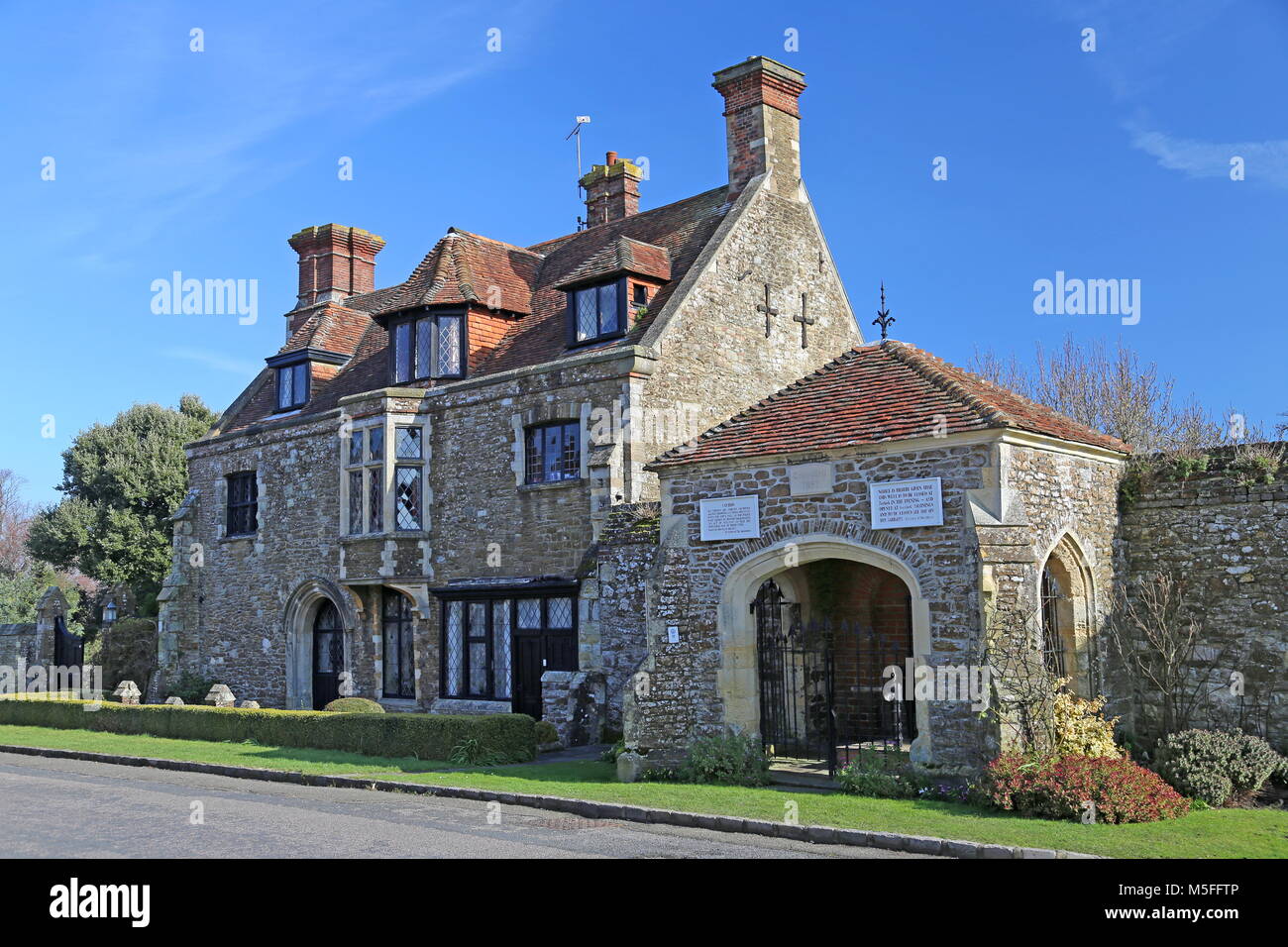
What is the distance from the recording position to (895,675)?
52.9 ft

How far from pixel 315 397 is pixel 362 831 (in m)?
18.4

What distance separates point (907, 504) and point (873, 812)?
3.71 meters

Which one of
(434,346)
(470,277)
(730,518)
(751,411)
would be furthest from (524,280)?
(730,518)

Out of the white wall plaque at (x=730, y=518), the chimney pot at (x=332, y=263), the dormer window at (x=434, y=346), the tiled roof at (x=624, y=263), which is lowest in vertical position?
the white wall plaque at (x=730, y=518)

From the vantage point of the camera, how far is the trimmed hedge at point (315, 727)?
693 inches

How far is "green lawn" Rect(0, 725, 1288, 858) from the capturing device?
1050 centimetres

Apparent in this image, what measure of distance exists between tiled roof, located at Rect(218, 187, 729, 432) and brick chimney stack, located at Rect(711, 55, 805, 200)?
93 cm

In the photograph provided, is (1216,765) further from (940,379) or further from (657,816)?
(657,816)

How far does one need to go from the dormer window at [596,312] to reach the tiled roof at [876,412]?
6.23 meters

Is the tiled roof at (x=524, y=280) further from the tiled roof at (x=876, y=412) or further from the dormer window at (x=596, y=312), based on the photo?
the tiled roof at (x=876, y=412)

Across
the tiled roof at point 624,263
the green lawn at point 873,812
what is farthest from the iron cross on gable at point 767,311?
the green lawn at point 873,812

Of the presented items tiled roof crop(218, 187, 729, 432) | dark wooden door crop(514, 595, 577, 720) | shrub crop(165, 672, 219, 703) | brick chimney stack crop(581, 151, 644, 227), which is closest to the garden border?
dark wooden door crop(514, 595, 577, 720)
